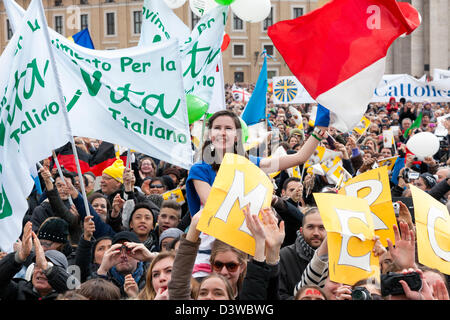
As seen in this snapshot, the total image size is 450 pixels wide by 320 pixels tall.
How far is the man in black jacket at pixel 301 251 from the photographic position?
449 centimetres

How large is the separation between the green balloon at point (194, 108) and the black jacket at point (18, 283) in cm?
285

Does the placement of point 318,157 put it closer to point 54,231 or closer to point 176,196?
point 176,196

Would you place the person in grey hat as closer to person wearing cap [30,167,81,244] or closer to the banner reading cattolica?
the banner reading cattolica

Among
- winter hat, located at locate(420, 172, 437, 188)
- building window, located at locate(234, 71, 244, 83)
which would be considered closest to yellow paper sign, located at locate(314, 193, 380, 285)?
winter hat, located at locate(420, 172, 437, 188)

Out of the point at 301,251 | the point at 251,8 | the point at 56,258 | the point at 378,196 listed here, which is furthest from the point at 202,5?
the point at 378,196

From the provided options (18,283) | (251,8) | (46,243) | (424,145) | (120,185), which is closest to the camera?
(18,283)

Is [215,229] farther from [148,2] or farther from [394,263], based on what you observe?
[148,2]

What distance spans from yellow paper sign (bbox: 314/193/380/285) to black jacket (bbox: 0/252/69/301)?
70.1 inches

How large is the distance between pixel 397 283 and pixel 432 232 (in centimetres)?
83

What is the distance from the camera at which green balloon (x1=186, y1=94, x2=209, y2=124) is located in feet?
23.2

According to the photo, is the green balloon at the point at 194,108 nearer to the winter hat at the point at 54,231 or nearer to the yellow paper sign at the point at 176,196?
the yellow paper sign at the point at 176,196

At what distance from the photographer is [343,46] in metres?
5.17
